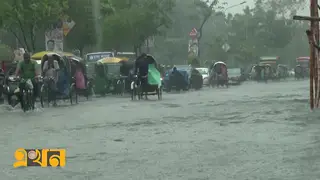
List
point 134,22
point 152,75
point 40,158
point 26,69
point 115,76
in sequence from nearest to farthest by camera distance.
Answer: point 40,158 → point 26,69 → point 152,75 → point 115,76 → point 134,22

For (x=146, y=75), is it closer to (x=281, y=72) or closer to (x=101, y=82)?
(x=101, y=82)

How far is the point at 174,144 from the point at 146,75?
16.6m

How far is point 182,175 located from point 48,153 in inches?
98.5

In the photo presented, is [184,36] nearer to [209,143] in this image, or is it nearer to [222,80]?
[222,80]

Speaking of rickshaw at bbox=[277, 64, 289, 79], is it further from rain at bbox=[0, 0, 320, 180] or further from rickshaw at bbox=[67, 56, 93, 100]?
rickshaw at bbox=[67, 56, 93, 100]

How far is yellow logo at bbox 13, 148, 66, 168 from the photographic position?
9.53 metres

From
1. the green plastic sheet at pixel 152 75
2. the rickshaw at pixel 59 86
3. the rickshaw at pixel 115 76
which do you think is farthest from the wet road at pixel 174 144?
the rickshaw at pixel 115 76

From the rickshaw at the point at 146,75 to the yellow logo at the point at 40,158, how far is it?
56.3 ft

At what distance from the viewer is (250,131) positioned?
1338 cm

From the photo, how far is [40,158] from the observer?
980 cm

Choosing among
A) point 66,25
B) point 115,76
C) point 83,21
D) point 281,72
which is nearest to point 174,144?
point 66,25

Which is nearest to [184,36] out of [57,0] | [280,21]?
[280,21]

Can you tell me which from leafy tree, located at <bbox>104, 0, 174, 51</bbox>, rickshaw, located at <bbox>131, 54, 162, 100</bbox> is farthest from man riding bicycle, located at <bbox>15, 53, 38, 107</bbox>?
leafy tree, located at <bbox>104, 0, 174, 51</bbox>

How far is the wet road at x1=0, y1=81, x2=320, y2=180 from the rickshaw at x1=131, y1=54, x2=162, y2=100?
899 cm
